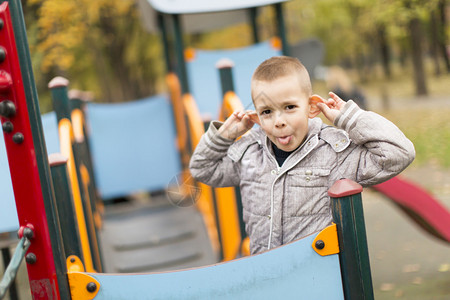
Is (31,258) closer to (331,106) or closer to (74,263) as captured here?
(74,263)

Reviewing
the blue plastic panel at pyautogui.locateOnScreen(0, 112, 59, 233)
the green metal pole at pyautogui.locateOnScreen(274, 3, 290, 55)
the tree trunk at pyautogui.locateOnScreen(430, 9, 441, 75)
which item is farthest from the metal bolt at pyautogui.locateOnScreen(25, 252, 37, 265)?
the green metal pole at pyautogui.locateOnScreen(274, 3, 290, 55)

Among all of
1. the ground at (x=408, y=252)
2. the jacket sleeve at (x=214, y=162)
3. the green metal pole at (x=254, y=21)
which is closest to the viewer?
the jacket sleeve at (x=214, y=162)

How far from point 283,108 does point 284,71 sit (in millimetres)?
115

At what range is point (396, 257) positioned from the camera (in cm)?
440

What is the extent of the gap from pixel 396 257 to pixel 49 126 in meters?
2.97

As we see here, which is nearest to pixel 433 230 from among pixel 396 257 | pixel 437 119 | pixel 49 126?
pixel 437 119

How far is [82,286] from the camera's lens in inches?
65.4

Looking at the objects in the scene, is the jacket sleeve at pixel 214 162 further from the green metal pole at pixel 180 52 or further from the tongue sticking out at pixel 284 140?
the green metal pole at pixel 180 52

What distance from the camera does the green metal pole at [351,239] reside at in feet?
5.12

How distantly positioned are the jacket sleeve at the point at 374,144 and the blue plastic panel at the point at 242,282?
339 millimetres

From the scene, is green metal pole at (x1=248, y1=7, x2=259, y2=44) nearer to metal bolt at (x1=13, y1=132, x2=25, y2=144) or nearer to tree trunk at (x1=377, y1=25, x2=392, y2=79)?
tree trunk at (x1=377, y1=25, x2=392, y2=79)

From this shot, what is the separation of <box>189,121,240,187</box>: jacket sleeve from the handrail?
62 centimetres

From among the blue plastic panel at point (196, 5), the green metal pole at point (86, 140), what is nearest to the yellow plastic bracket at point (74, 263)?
the green metal pole at point (86, 140)

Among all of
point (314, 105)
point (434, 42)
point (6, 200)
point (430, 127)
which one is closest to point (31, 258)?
point (6, 200)
